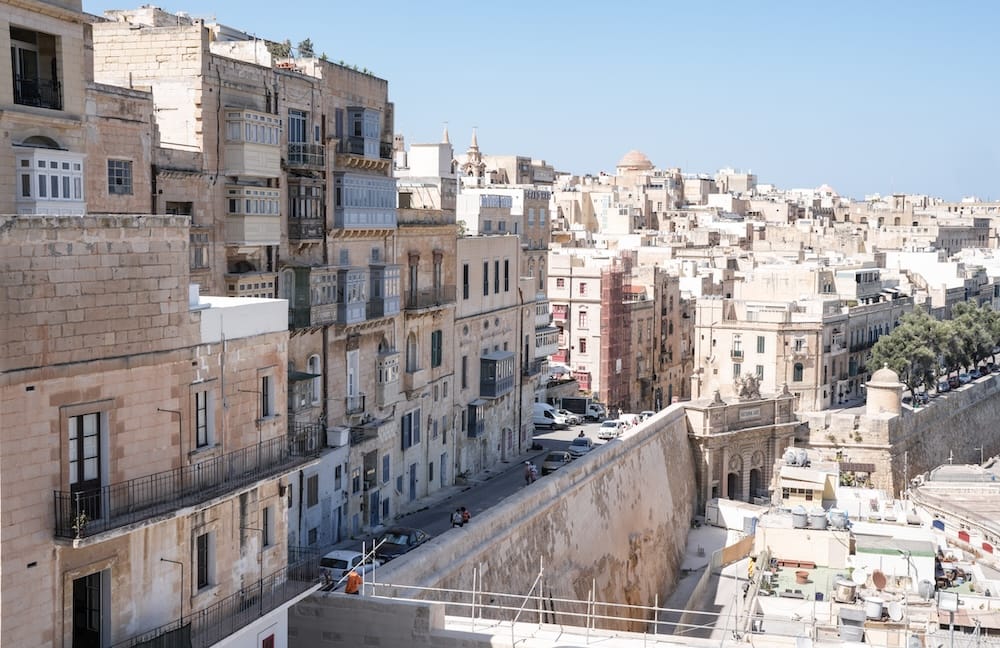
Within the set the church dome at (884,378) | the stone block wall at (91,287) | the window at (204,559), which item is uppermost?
the stone block wall at (91,287)

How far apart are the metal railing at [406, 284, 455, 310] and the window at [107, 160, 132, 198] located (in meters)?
11.9

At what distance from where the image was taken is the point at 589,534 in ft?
105

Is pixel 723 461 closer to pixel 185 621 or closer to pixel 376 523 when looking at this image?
pixel 376 523

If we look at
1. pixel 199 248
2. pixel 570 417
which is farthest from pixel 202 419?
pixel 570 417

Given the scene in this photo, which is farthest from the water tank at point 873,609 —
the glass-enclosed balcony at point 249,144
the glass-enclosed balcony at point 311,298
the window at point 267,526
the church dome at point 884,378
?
the church dome at point 884,378

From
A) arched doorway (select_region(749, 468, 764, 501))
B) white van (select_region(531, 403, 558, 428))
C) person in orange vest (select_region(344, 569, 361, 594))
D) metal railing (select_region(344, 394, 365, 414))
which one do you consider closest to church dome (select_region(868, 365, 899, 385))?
arched doorway (select_region(749, 468, 764, 501))

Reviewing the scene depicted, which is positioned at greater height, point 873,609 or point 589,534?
point 873,609

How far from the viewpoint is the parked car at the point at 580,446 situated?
134ft

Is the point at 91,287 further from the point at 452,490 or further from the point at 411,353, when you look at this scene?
the point at 452,490

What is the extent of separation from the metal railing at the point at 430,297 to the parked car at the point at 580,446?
711 cm

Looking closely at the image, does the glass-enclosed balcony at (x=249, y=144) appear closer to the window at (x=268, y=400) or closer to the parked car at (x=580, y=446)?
the window at (x=268, y=400)

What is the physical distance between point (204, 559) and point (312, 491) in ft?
41.9

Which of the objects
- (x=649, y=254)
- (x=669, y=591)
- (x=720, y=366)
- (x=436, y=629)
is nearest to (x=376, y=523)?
(x=669, y=591)

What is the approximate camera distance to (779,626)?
2392cm
